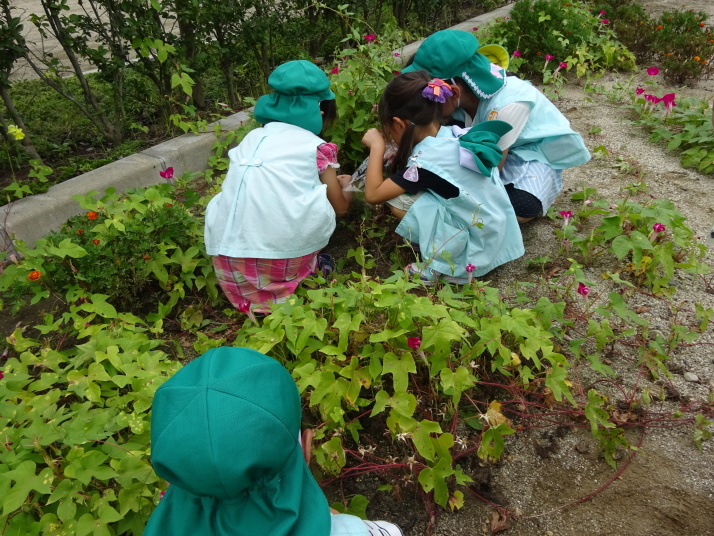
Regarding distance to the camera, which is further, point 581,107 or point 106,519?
point 581,107

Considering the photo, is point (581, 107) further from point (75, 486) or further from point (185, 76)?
point (75, 486)

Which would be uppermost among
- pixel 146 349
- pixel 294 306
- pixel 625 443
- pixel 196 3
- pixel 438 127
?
pixel 196 3

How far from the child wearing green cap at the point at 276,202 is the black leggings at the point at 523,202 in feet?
3.31

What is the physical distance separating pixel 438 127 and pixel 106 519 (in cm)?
215

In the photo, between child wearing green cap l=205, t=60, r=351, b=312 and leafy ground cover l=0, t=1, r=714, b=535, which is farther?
child wearing green cap l=205, t=60, r=351, b=312

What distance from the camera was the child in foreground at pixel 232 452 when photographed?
899 mm

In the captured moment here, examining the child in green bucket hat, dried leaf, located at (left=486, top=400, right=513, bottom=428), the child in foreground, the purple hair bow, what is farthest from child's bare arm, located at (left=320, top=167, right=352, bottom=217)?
the child in foreground

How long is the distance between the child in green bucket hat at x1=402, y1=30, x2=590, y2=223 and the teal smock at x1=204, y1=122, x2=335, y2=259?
0.86 metres

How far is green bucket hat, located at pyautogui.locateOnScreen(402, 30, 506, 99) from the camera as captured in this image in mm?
2543

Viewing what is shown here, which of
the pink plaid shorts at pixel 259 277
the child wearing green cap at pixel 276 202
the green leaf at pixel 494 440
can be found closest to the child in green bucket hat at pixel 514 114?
the child wearing green cap at pixel 276 202

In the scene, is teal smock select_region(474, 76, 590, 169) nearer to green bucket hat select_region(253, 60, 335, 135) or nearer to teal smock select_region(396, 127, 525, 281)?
teal smock select_region(396, 127, 525, 281)

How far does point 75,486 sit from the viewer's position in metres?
1.43

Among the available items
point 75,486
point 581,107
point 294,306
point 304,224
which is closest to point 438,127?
point 304,224

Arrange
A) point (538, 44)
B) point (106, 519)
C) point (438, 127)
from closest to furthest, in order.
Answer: point (106, 519)
point (438, 127)
point (538, 44)
